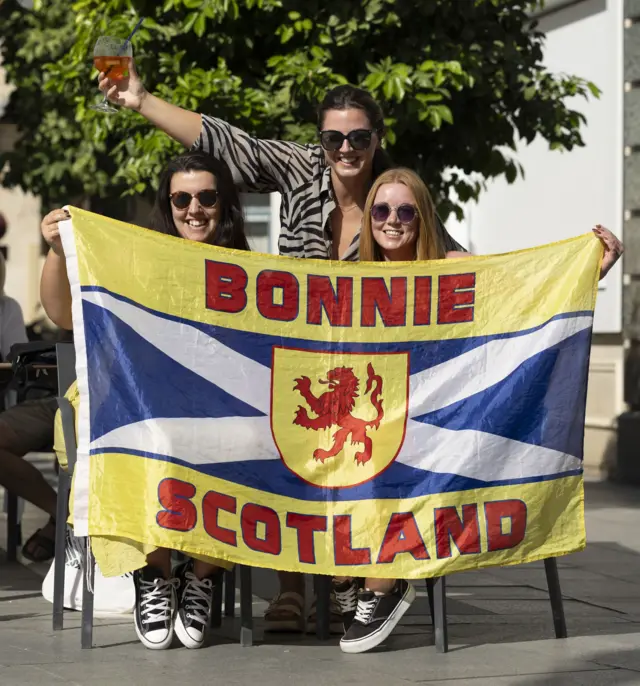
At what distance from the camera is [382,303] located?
17.1 feet

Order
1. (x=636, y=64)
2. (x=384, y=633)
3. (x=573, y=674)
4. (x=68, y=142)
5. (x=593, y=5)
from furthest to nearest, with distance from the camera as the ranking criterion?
(x=68, y=142), (x=593, y=5), (x=636, y=64), (x=384, y=633), (x=573, y=674)

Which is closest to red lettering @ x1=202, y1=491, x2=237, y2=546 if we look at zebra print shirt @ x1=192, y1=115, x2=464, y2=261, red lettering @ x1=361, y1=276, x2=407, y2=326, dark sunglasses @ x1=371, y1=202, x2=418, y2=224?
red lettering @ x1=361, y1=276, x2=407, y2=326

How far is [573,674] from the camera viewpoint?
4723 mm

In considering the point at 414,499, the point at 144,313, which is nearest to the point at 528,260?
the point at 414,499

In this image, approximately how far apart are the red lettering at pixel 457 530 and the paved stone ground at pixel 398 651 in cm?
36

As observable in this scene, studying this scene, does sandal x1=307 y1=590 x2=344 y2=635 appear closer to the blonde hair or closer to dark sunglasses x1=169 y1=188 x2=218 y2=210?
the blonde hair

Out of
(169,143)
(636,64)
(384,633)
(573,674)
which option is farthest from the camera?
(636,64)

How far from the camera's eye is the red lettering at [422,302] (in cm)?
523

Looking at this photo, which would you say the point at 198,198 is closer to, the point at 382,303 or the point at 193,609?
the point at 382,303

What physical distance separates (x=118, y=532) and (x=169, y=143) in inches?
203

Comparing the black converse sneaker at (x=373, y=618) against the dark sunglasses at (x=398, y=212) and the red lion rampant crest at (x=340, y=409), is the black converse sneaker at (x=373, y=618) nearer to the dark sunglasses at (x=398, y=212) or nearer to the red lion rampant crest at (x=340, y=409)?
the red lion rampant crest at (x=340, y=409)

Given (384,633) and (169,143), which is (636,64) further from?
(384,633)

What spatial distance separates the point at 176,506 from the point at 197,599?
388mm

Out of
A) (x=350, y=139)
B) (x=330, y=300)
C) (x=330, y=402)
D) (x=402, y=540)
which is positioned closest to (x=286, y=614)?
(x=402, y=540)
